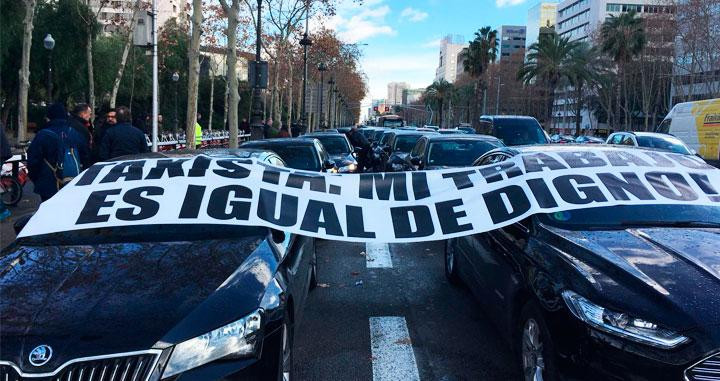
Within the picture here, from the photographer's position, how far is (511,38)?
165 meters

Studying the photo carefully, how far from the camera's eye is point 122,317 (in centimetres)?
291

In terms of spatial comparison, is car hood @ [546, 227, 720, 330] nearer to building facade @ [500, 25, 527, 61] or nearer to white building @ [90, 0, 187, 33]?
white building @ [90, 0, 187, 33]

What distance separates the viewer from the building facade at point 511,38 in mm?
163625

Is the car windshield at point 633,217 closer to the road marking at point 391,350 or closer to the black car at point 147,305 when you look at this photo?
the road marking at point 391,350

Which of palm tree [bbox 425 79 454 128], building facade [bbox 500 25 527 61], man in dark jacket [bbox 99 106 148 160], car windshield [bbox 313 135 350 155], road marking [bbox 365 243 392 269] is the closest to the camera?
road marking [bbox 365 243 392 269]

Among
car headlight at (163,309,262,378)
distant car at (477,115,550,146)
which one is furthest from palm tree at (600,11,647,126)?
car headlight at (163,309,262,378)

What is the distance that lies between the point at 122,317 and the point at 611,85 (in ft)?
225

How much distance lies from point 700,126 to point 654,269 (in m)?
19.4

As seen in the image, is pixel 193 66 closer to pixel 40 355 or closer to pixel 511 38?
pixel 40 355

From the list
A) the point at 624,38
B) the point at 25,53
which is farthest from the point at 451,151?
the point at 624,38

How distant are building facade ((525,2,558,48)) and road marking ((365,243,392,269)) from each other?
141365 mm

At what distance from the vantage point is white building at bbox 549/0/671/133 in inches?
4045

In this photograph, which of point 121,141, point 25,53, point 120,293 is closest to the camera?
point 120,293

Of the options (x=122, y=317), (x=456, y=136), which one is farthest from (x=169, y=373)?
(x=456, y=136)
